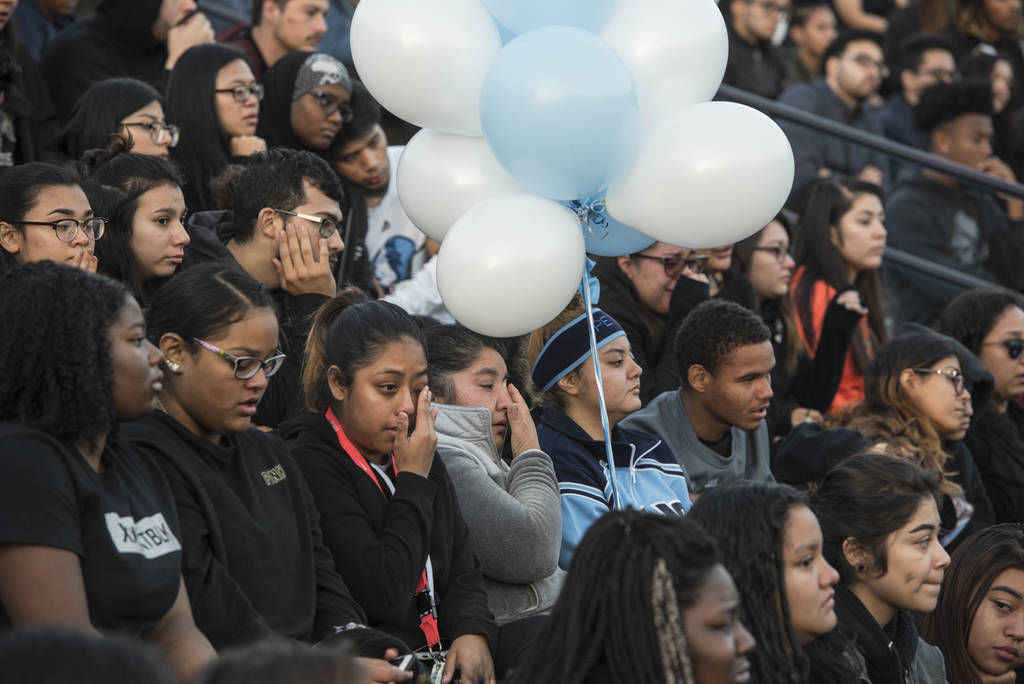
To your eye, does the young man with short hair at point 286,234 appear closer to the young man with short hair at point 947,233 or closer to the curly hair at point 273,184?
the curly hair at point 273,184

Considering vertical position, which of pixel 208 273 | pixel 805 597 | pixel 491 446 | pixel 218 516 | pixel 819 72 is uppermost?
pixel 208 273

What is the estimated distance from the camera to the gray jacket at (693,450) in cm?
498

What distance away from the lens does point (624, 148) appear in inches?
143

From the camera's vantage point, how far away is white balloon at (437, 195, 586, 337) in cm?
355

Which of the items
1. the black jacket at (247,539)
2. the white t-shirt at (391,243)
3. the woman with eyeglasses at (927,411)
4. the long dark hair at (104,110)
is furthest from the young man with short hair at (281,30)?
the black jacket at (247,539)

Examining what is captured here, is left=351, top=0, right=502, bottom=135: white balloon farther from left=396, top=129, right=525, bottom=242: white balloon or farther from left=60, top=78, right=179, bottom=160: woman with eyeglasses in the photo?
left=60, top=78, right=179, bottom=160: woman with eyeglasses

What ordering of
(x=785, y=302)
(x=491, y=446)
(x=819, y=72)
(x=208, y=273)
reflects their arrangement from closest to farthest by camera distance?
1. (x=208, y=273)
2. (x=491, y=446)
3. (x=785, y=302)
4. (x=819, y=72)

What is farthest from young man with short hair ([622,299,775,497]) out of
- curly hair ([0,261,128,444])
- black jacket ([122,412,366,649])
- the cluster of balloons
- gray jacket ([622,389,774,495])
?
curly hair ([0,261,128,444])

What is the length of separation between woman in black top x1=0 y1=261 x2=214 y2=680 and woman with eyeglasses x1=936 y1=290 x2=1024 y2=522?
4.19 metres

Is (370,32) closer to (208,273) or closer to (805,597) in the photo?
(208,273)

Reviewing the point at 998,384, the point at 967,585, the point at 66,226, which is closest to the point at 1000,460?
the point at 998,384

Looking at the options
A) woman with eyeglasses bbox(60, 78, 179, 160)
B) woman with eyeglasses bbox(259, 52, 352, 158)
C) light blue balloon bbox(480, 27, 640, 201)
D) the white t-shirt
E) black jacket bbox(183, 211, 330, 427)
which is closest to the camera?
light blue balloon bbox(480, 27, 640, 201)

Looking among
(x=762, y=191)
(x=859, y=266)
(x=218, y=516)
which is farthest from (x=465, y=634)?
(x=859, y=266)

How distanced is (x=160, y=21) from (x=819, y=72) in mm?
5697
